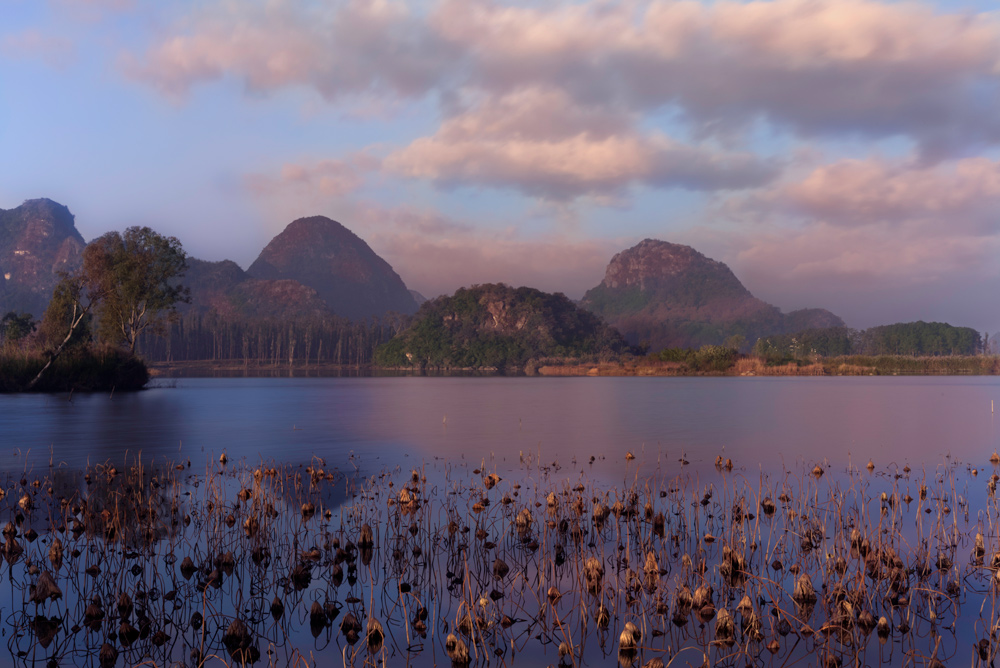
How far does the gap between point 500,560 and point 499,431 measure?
1682cm

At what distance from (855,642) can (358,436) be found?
19.3 metres

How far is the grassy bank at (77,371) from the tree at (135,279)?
149 inches

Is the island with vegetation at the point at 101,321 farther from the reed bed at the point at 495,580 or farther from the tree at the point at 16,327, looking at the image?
the reed bed at the point at 495,580

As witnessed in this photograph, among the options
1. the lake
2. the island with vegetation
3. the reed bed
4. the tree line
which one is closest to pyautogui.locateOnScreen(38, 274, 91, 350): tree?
the island with vegetation

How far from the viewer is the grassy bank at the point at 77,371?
39531mm

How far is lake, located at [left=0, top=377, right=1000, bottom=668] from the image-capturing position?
6020 mm

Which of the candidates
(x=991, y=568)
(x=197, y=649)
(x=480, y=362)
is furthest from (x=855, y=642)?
(x=480, y=362)

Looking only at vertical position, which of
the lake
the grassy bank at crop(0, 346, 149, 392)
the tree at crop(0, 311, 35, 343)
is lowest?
the lake

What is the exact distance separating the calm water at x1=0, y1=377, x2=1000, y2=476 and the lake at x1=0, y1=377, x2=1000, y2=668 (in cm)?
43

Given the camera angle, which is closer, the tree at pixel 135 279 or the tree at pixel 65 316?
the tree at pixel 65 316

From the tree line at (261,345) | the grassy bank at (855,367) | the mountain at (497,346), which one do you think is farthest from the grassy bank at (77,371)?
the mountain at (497,346)

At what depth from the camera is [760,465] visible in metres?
16.0

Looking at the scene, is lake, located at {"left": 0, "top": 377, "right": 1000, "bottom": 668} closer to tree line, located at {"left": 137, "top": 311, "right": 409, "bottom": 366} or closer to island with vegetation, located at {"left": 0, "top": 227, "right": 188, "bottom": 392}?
island with vegetation, located at {"left": 0, "top": 227, "right": 188, "bottom": 392}

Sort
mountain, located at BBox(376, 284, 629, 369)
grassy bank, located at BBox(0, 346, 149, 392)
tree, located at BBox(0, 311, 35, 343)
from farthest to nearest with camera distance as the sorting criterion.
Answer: mountain, located at BBox(376, 284, 629, 369)
tree, located at BBox(0, 311, 35, 343)
grassy bank, located at BBox(0, 346, 149, 392)
